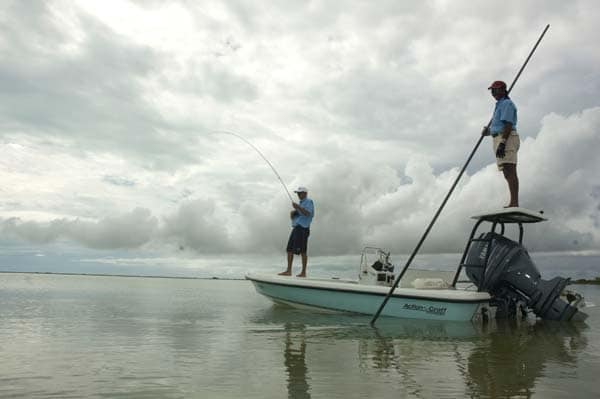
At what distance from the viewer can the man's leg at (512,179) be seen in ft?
28.3

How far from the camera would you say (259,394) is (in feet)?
12.5

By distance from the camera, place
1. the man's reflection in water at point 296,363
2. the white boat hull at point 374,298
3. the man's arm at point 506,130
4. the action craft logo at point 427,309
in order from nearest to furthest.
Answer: the man's reflection in water at point 296,363 → the man's arm at point 506,130 → the white boat hull at point 374,298 → the action craft logo at point 427,309

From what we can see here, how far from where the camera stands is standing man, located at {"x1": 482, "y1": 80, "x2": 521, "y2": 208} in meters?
8.59

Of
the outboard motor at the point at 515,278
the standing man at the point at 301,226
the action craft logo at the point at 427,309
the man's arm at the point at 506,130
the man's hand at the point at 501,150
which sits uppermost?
the man's arm at the point at 506,130

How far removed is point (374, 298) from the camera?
34.0 ft

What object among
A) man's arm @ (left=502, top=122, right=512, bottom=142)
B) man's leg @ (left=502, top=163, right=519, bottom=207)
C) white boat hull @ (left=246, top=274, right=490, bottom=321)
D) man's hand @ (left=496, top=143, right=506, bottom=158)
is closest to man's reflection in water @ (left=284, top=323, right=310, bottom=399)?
white boat hull @ (left=246, top=274, right=490, bottom=321)

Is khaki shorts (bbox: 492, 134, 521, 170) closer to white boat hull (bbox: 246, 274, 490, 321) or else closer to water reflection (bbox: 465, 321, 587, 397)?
white boat hull (bbox: 246, 274, 490, 321)

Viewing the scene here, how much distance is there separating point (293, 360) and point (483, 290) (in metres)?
5.96

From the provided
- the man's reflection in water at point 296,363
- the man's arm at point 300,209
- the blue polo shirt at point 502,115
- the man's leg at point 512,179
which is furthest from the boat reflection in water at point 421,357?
the blue polo shirt at point 502,115

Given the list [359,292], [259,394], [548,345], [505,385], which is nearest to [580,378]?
[505,385]

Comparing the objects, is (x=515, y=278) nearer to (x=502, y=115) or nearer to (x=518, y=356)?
(x=502, y=115)

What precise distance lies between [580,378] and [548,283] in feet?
18.0

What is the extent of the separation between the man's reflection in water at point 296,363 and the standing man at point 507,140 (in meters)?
4.70

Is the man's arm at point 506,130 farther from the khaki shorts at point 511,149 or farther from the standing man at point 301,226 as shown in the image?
the standing man at point 301,226
